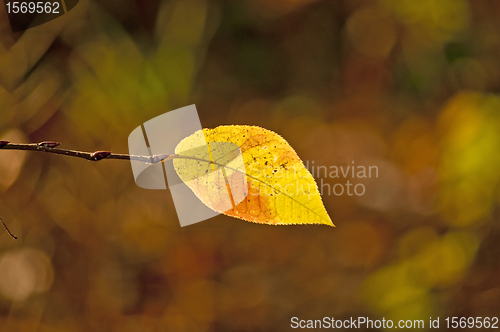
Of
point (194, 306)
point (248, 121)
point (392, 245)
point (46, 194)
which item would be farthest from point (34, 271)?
point (392, 245)

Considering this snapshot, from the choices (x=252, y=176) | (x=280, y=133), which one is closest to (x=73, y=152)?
(x=252, y=176)

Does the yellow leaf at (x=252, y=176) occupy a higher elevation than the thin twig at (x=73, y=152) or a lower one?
lower

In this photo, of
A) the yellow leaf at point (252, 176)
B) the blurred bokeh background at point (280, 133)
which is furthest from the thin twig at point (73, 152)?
the blurred bokeh background at point (280, 133)

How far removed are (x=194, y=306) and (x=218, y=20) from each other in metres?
0.34

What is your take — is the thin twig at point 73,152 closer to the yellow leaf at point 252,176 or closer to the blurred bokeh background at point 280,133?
the yellow leaf at point 252,176

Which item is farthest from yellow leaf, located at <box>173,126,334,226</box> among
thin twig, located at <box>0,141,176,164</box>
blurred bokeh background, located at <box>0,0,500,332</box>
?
blurred bokeh background, located at <box>0,0,500,332</box>

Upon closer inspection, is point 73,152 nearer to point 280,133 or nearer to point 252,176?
point 252,176

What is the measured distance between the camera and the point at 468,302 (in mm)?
384

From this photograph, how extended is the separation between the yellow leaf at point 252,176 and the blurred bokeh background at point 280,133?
0.51ft

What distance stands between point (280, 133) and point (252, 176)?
0.58 ft

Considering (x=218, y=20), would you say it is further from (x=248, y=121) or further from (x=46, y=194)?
(x=46, y=194)

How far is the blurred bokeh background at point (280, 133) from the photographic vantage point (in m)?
0.36

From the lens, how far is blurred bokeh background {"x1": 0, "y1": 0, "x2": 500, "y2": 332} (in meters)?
0.36

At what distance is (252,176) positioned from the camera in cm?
20
